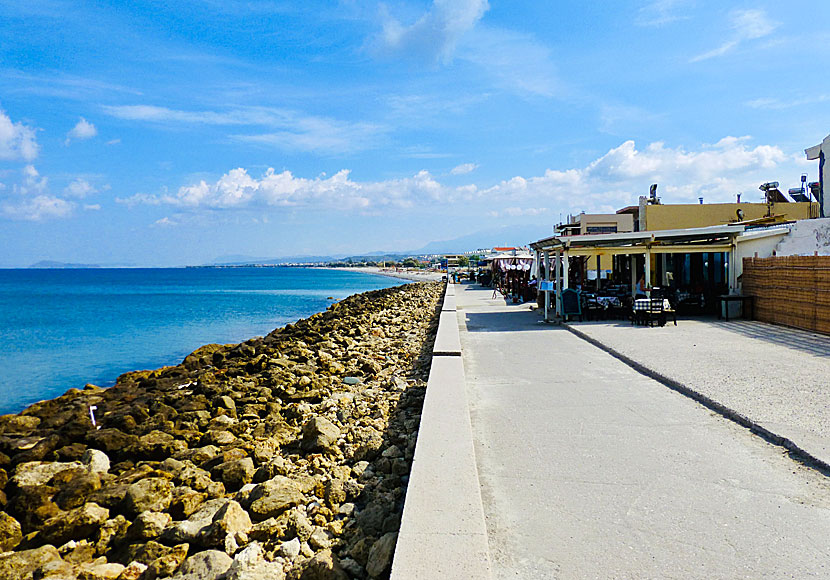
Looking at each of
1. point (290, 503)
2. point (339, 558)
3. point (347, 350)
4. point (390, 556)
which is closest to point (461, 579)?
point (390, 556)

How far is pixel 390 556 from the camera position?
3746mm

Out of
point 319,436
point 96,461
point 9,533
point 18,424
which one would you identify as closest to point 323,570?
point 319,436

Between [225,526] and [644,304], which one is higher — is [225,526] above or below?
below

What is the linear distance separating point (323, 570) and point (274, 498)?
135cm

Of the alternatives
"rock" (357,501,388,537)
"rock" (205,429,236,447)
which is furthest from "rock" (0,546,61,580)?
"rock" (205,429,236,447)

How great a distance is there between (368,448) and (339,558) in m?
2.21

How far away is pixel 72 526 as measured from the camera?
4.69 meters

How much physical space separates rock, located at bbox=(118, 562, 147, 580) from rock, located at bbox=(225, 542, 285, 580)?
0.74 meters

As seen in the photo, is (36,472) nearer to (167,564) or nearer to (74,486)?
(74,486)

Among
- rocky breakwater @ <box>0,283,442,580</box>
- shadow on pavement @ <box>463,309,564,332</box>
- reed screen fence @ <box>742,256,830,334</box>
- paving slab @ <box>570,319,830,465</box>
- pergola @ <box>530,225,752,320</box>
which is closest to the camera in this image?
rocky breakwater @ <box>0,283,442,580</box>

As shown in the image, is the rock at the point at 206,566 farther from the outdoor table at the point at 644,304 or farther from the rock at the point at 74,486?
the outdoor table at the point at 644,304

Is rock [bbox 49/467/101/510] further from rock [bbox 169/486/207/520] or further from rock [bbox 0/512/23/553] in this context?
rock [bbox 169/486/207/520]

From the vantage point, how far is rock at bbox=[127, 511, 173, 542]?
15.1 ft

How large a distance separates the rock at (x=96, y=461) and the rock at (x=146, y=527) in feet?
5.99
